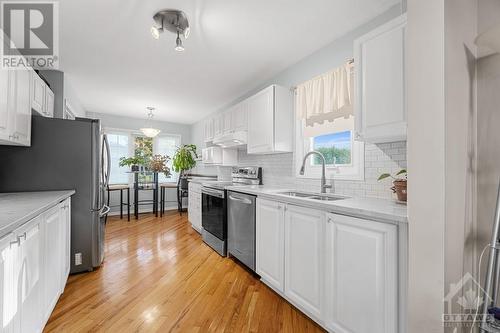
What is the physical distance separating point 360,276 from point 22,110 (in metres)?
3.12

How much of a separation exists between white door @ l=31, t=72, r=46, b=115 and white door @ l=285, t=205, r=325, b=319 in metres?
2.85

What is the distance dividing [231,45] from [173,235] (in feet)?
10.6

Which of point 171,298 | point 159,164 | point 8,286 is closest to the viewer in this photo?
point 8,286

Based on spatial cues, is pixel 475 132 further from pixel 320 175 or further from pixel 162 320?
pixel 162 320

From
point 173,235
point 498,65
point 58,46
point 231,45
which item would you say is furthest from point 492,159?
point 173,235

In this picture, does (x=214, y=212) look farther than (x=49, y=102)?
Yes

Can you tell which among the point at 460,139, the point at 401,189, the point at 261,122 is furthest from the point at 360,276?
the point at 261,122

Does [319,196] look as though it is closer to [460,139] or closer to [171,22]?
[460,139]

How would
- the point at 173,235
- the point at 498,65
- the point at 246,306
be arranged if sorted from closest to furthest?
1. the point at 498,65
2. the point at 246,306
3. the point at 173,235

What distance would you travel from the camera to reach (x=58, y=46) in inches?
103

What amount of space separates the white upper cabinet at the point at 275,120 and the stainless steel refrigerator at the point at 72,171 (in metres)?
1.97

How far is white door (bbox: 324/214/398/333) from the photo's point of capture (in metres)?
1.29

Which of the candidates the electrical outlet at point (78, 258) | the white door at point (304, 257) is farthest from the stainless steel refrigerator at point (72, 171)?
the white door at point (304, 257)

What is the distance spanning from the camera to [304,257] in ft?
6.13
